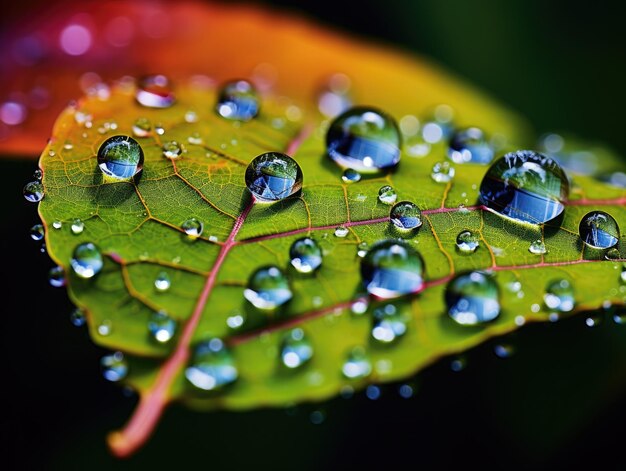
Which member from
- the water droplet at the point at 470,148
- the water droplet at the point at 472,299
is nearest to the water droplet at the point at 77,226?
the water droplet at the point at 472,299

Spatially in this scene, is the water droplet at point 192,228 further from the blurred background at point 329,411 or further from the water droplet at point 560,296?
the water droplet at point 560,296

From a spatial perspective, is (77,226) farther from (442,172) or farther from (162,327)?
(442,172)

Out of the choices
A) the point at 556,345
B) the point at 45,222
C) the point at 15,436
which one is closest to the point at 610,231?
the point at 556,345

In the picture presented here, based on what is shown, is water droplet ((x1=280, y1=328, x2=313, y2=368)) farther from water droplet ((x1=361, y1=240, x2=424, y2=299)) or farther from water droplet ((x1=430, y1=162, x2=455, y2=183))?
water droplet ((x1=430, y1=162, x2=455, y2=183))

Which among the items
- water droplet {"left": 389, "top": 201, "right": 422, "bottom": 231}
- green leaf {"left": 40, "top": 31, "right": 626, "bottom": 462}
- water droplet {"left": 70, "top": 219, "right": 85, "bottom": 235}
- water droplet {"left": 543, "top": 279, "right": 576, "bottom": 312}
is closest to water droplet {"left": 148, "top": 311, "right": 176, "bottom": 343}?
green leaf {"left": 40, "top": 31, "right": 626, "bottom": 462}

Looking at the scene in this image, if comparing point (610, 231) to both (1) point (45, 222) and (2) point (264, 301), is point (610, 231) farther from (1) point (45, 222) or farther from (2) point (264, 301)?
(1) point (45, 222)

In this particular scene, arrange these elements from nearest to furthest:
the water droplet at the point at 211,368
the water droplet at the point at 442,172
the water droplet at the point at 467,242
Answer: the water droplet at the point at 211,368 → the water droplet at the point at 467,242 → the water droplet at the point at 442,172

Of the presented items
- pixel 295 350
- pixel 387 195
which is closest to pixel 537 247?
pixel 387 195
